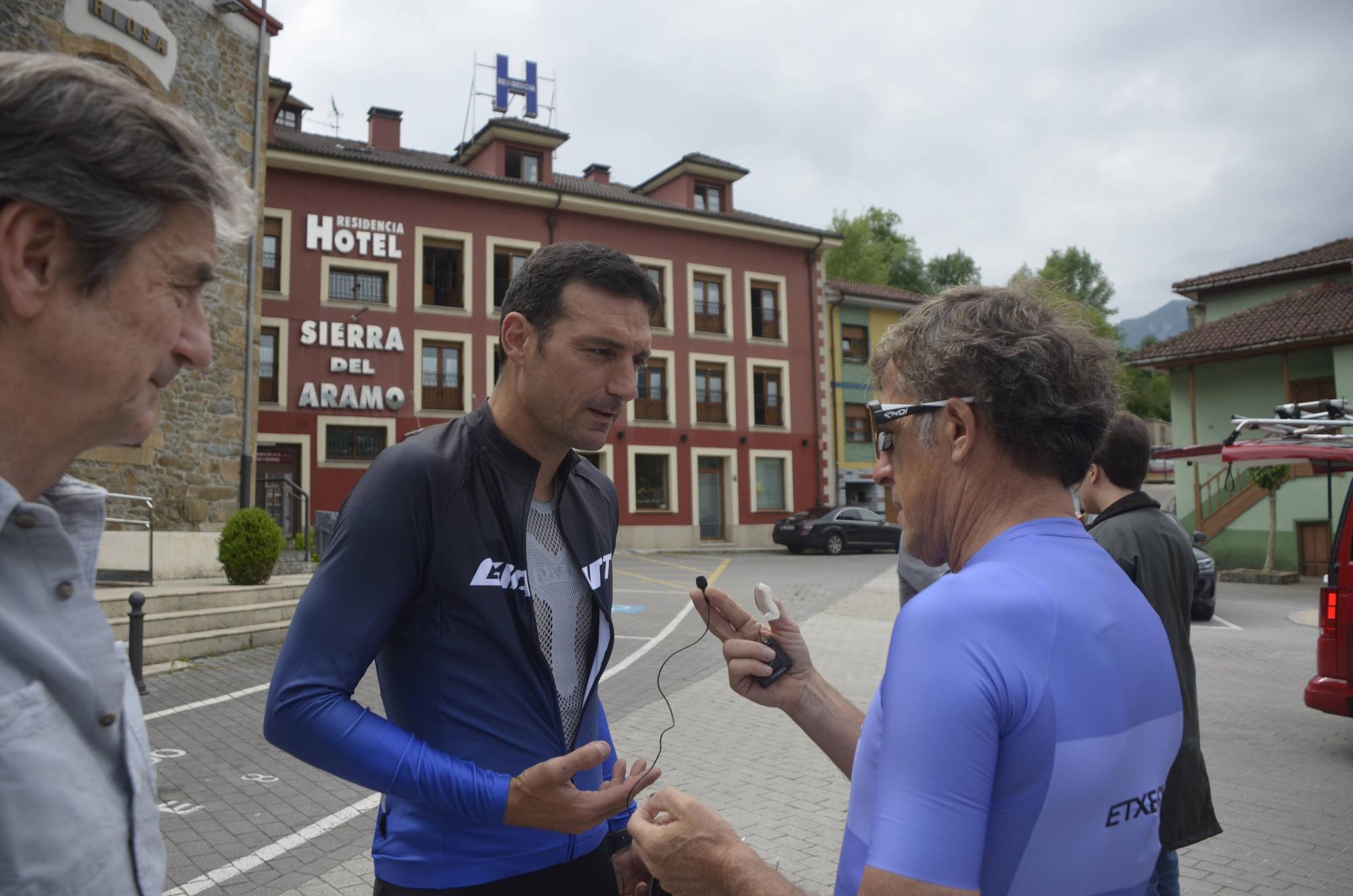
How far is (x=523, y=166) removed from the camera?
3162 centimetres

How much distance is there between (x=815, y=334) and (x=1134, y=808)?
3490 cm

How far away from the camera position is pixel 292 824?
5258 mm

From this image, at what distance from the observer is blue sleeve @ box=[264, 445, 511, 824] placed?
68.1 inches

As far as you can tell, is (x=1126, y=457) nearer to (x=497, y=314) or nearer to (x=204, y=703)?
(x=204, y=703)

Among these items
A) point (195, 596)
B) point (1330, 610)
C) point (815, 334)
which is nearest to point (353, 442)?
point (195, 596)

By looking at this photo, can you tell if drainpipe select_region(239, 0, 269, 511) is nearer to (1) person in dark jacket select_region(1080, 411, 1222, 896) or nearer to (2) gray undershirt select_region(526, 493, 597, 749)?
(1) person in dark jacket select_region(1080, 411, 1222, 896)

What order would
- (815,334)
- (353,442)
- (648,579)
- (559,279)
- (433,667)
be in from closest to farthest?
(433,667)
(559,279)
(648,579)
(353,442)
(815,334)

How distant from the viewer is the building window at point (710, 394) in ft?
109

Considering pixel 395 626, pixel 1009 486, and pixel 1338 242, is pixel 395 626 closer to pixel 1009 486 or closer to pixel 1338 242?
pixel 1009 486

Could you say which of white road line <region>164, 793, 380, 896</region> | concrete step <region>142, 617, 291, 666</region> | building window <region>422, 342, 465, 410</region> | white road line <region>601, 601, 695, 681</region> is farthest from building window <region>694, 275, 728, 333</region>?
white road line <region>164, 793, 380, 896</region>

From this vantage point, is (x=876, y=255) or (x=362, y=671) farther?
(x=876, y=255)

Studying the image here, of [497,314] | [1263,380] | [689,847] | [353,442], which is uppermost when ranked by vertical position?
[497,314]

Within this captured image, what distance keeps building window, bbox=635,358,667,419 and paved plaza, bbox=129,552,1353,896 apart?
65.8 feet

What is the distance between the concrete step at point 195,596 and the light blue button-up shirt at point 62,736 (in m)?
8.96
